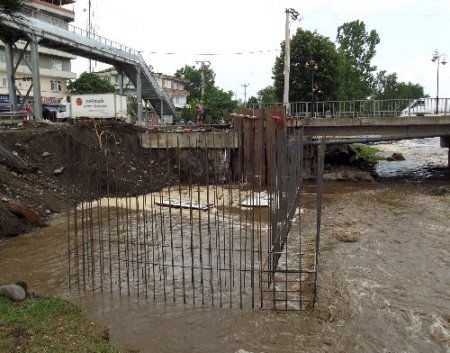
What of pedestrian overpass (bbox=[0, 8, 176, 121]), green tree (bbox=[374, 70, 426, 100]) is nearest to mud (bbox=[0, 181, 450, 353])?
pedestrian overpass (bbox=[0, 8, 176, 121])

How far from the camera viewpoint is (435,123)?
26.3 metres

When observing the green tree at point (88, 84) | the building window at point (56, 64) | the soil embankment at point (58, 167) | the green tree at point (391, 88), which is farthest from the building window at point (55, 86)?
the green tree at point (391, 88)

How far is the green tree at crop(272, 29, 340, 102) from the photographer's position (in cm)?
4488

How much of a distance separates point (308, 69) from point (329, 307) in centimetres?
3873

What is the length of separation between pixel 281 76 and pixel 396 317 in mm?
40001

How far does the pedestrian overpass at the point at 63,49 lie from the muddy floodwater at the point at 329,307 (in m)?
12.1

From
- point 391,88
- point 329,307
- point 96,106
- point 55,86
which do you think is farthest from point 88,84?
point 391,88

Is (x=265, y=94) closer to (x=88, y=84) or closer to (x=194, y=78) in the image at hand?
(x=194, y=78)

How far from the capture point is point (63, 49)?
2953 cm

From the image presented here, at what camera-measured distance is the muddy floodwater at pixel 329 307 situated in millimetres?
7488

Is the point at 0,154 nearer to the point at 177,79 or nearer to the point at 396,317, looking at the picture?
the point at 396,317

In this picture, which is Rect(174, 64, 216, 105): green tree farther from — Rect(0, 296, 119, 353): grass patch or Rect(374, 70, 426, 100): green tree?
Rect(0, 296, 119, 353): grass patch

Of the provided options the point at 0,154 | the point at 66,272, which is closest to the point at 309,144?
the point at 0,154

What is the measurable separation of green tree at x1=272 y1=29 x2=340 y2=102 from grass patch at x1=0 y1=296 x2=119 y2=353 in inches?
1565
